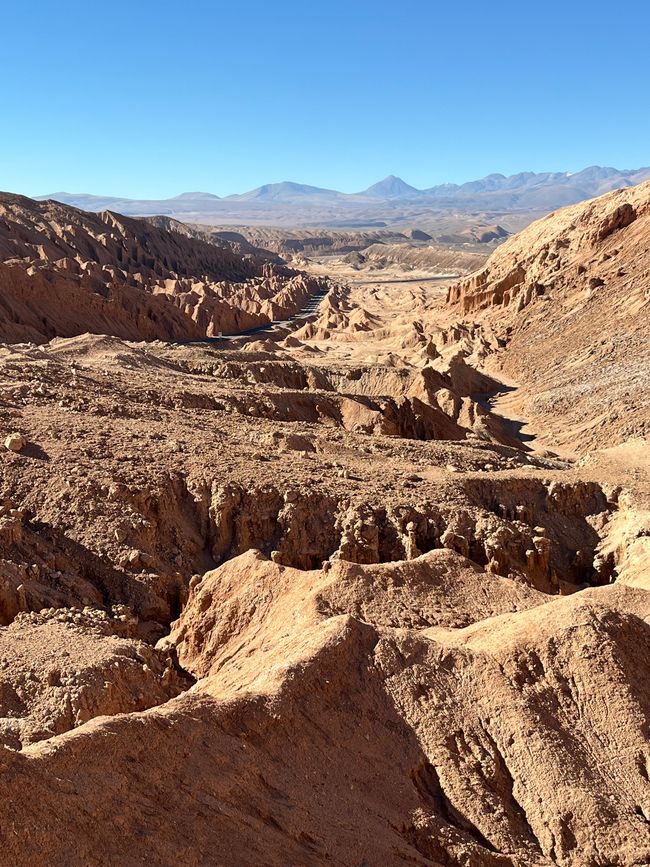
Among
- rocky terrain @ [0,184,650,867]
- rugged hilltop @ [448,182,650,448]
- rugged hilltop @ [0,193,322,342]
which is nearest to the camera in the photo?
rocky terrain @ [0,184,650,867]

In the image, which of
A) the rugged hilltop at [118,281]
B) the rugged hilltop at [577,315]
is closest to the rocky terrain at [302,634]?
the rugged hilltop at [577,315]

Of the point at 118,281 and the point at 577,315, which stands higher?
the point at 118,281

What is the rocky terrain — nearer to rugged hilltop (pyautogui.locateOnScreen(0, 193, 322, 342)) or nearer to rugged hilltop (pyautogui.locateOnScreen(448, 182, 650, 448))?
rugged hilltop (pyautogui.locateOnScreen(448, 182, 650, 448))

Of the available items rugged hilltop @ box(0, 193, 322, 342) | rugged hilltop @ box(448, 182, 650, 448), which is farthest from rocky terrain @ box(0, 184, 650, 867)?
rugged hilltop @ box(0, 193, 322, 342)

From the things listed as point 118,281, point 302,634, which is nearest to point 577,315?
point 118,281

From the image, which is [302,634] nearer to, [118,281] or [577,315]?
[577,315]
